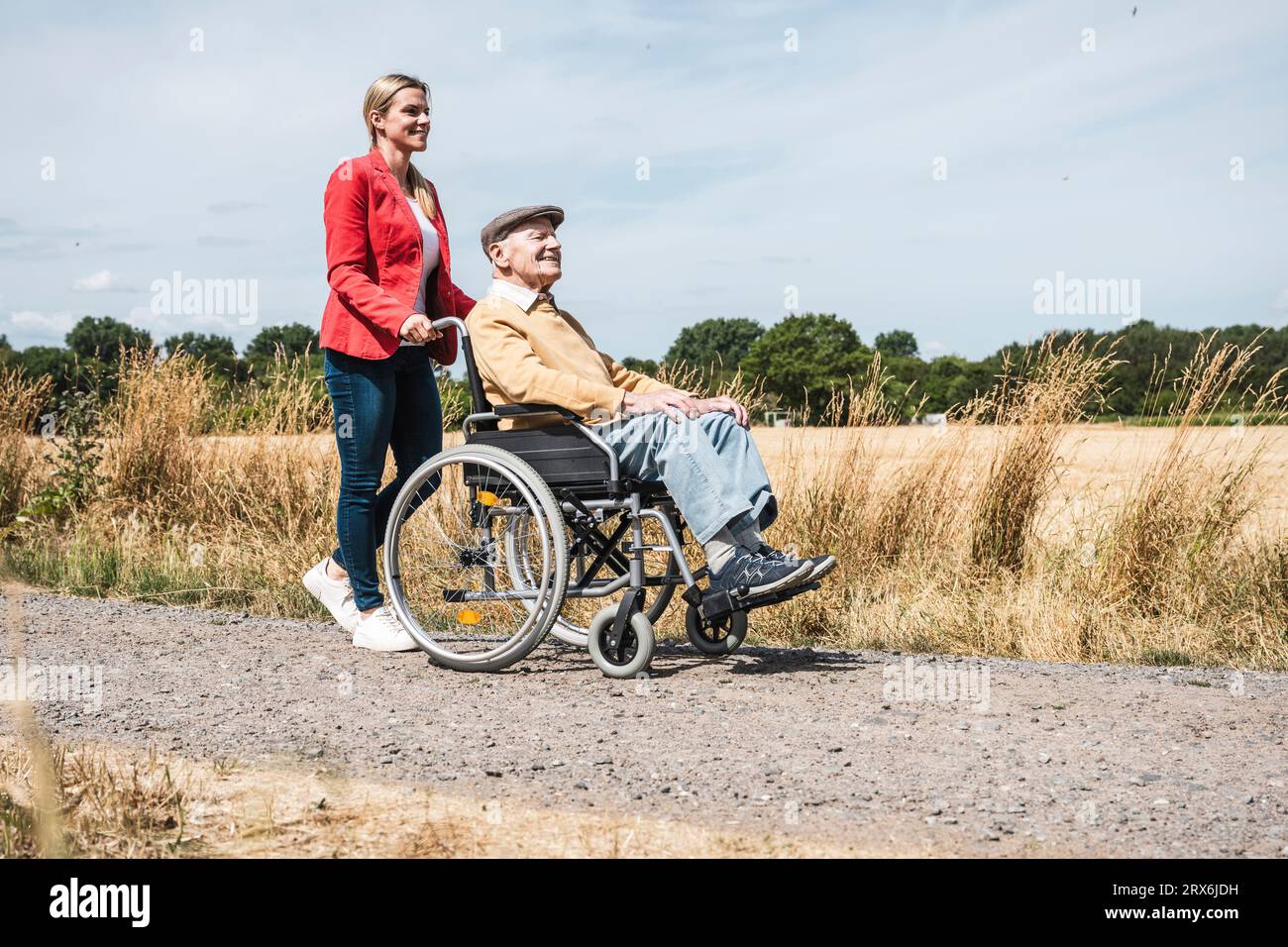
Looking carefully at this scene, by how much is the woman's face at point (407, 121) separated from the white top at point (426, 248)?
221 mm

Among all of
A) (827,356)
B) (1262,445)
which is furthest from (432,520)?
(827,356)

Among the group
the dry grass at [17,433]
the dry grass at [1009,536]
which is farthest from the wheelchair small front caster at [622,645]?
the dry grass at [17,433]

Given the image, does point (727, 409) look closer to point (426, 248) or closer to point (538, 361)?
point (538, 361)

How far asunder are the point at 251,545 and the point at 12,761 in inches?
160

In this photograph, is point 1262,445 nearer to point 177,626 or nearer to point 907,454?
Answer: point 907,454

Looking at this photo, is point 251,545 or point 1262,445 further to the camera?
point 251,545

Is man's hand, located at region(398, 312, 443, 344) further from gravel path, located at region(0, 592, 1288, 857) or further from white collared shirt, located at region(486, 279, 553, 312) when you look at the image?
gravel path, located at region(0, 592, 1288, 857)

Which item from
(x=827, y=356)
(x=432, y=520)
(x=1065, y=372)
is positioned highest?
(x=827, y=356)

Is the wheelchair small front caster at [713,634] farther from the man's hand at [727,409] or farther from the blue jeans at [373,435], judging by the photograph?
the blue jeans at [373,435]

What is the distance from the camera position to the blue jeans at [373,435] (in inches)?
185

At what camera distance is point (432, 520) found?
525 centimetres

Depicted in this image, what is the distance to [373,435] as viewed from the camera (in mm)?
4715
